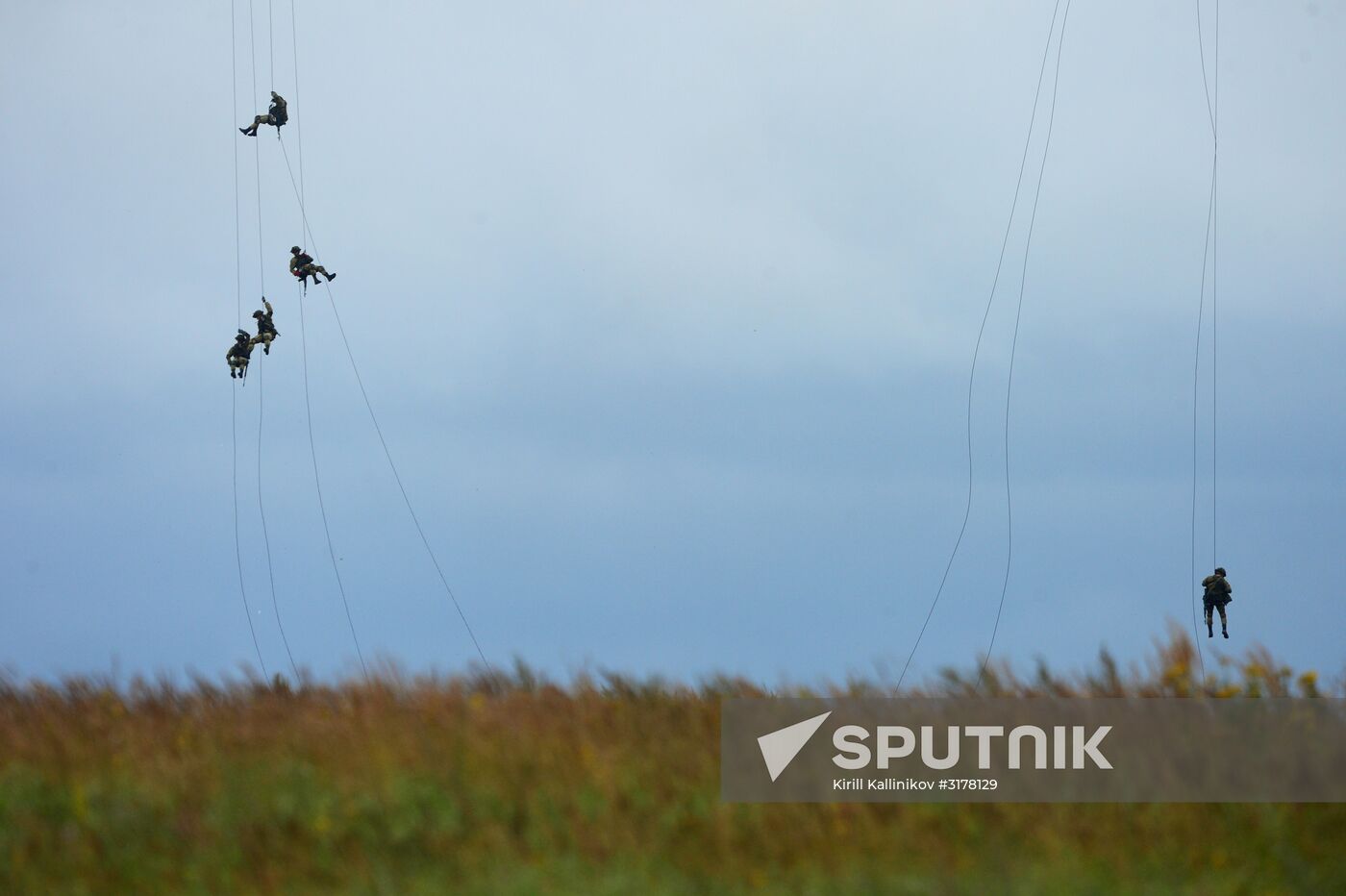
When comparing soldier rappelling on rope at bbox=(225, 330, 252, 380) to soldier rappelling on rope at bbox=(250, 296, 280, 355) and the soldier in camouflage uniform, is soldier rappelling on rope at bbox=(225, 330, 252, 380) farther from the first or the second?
the soldier in camouflage uniform

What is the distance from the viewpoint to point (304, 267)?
14961 millimetres

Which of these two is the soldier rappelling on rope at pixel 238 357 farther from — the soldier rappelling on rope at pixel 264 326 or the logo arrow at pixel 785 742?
the logo arrow at pixel 785 742

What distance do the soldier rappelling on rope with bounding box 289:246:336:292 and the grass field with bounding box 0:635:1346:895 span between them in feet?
19.5

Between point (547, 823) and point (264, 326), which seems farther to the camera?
point (264, 326)

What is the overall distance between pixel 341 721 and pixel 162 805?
1.71 m

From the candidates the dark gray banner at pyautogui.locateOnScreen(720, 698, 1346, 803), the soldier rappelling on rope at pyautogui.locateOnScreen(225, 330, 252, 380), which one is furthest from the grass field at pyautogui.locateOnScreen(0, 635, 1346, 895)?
the soldier rappelling on rope at pyautogui.locateOnScreen(225, 330, 252, 380)

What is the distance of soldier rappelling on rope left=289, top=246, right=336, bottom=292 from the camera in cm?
1495

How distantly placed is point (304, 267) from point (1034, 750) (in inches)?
369

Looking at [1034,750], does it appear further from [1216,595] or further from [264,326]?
[264,326]

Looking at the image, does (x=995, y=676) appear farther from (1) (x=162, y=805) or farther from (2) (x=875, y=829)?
(1) (x=162, y=805)

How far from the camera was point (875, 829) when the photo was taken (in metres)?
8.29

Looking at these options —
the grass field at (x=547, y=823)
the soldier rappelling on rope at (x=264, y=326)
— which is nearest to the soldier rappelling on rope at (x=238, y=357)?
the soldier rappelling on rope at (x=264, y=326)

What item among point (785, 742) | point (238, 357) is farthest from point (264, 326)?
point (785, 742)

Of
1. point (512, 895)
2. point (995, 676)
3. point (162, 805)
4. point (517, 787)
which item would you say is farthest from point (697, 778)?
point (162, 805)
